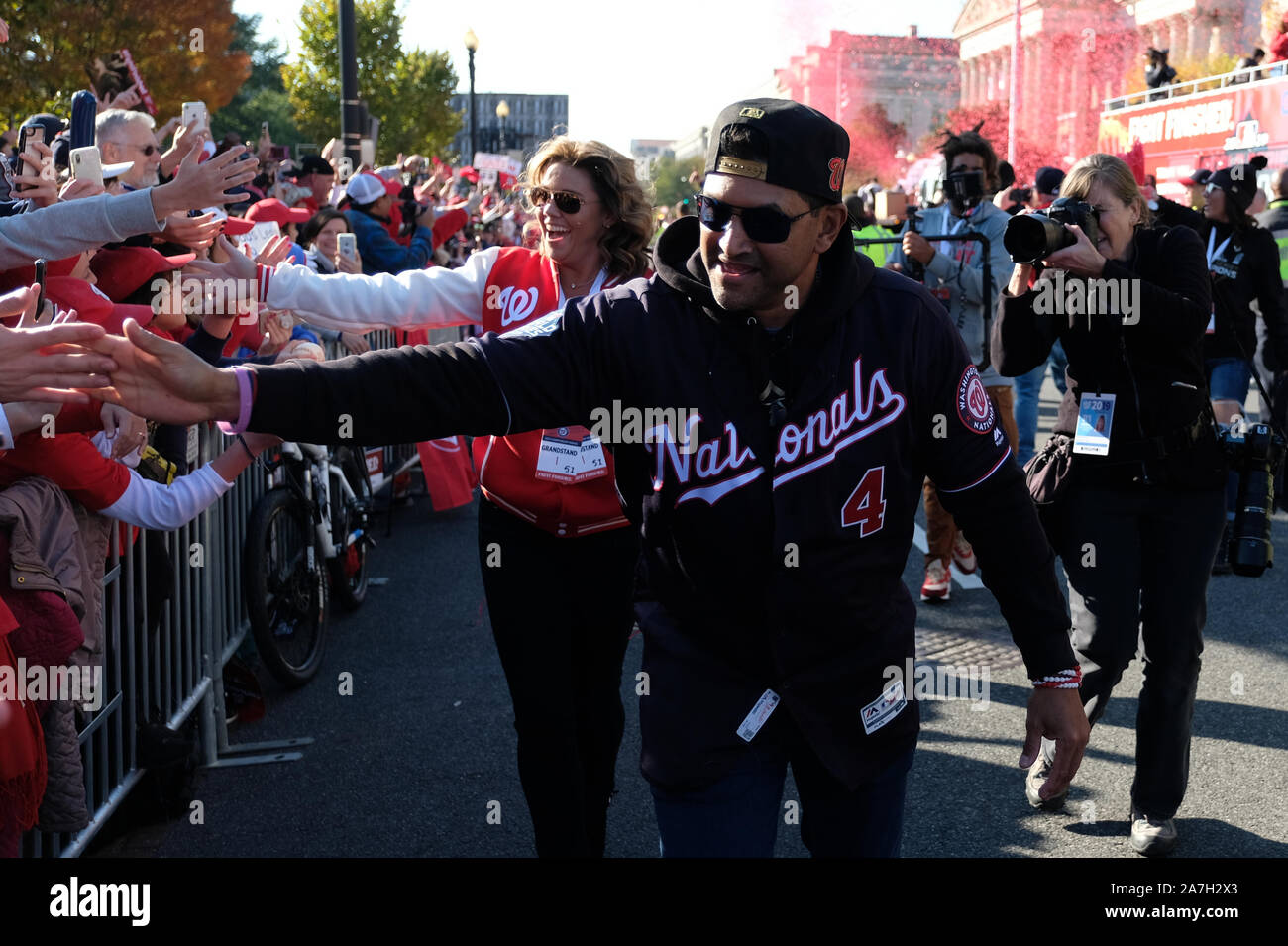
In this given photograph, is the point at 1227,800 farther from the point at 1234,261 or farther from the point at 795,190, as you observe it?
the point at 1234,261

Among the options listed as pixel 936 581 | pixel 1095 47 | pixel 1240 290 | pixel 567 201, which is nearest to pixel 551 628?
pixel 567 201

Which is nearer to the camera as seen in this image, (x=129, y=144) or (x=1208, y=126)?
(x=129, y=144)

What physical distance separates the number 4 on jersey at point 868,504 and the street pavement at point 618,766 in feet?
6.61

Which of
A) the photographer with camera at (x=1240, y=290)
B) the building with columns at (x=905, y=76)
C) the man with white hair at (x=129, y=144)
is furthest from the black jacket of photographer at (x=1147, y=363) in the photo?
the building with columns at (x=905, y=76)

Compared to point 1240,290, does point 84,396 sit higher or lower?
lower

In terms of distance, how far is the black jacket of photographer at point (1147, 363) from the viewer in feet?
13.6

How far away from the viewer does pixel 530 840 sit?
4.41 m

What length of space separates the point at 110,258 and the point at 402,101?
148 feet

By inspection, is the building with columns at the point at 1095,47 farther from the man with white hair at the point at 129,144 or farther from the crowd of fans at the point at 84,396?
the crowd of fans at the point at 84,396

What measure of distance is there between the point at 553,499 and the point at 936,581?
3.99m

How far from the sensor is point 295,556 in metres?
6.17

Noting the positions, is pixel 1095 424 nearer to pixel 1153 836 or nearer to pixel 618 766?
pixel 1153 836

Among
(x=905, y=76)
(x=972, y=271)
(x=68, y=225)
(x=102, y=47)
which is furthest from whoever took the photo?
(x=905, y=76)
